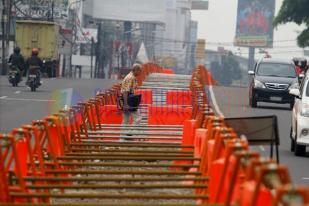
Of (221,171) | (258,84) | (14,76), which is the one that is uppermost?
(221,171)

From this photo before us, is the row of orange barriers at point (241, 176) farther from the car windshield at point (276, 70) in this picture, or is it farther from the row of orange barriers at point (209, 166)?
the car windshield at point (276, 70)

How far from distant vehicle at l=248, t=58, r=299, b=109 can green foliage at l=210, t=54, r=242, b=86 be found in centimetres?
14316

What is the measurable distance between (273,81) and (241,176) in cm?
3088

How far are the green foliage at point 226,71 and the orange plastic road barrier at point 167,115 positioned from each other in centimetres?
16041

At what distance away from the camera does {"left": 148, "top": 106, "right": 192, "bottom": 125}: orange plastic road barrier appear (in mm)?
22609

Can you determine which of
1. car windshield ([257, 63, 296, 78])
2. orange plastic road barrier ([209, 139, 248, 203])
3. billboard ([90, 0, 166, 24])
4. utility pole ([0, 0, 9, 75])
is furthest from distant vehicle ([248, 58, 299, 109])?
billboard ([90, 0, 166, 24])

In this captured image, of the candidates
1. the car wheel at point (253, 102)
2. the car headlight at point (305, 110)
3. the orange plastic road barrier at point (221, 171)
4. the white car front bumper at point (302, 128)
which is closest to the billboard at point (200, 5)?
the car wheel at point (253, 102)

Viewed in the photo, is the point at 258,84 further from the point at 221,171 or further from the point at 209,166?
the point at 221,171

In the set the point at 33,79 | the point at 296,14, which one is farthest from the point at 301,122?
the point at 296,14

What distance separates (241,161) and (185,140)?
870 centimetres

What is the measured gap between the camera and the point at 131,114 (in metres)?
21.2

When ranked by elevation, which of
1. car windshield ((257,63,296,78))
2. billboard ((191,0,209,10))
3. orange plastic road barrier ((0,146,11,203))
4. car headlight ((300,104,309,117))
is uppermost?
orange plastic road barrier ((0,146,11,203))

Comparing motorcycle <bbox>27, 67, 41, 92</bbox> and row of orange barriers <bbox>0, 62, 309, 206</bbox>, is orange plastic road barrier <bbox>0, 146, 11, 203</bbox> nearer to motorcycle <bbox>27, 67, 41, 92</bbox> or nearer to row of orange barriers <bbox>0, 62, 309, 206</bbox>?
row of orange barriers <bbox>0, 62, 309, 206</bbox>

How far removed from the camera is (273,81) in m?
39.1
